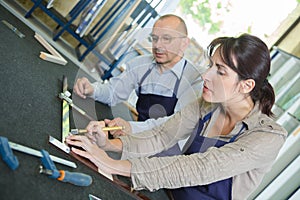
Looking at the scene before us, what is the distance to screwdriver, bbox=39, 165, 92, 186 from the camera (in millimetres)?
517

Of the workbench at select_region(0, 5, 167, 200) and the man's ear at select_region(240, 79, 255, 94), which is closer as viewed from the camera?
the workbench at select_region(0, 5, 167, 200)

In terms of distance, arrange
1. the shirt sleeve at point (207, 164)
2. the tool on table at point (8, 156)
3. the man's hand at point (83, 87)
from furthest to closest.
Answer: the man's hand at point (83, 87)
the shirt sleeve at point (207, 164)
the tool on table at point (8, 156)

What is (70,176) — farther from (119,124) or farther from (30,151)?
(119,124)

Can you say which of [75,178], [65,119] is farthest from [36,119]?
Answer: [75,178]

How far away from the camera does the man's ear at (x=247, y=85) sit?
0.69 metres

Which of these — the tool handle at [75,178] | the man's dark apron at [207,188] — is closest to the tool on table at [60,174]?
the tool handle at [75,178]

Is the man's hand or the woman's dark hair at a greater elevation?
the woman's dark hair

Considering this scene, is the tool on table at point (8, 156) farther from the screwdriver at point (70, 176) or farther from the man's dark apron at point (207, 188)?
the man's dark apron at point (207, 188)

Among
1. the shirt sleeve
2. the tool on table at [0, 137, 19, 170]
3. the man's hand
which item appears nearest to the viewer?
the tool on table at [0, 137, 19, 170]

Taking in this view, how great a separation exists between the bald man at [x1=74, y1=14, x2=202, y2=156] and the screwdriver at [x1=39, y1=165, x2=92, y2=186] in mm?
157

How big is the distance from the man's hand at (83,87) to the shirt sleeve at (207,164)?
19 centimetres

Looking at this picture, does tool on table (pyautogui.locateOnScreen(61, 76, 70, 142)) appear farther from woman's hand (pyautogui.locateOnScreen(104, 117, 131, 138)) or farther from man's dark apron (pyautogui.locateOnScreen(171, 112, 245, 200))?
man's dark apron (pyautogui.locateOnScreen(171, 112, 245, 200))

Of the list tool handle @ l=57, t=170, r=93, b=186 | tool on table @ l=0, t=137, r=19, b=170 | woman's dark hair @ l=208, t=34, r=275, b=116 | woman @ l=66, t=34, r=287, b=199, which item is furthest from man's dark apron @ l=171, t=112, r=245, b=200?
tool on table @ l=0, t=137, r=19, b=170

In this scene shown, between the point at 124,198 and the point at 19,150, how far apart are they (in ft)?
0.71
